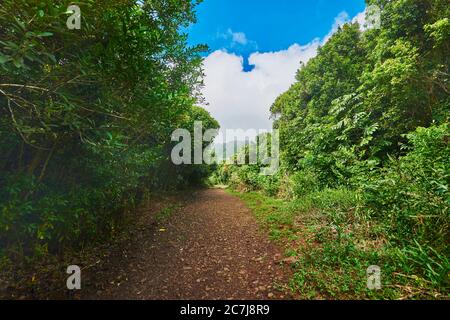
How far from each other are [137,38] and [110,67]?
0.55 metres

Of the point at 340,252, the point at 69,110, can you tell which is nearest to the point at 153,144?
the point at 69,110

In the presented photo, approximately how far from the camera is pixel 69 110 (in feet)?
7.72

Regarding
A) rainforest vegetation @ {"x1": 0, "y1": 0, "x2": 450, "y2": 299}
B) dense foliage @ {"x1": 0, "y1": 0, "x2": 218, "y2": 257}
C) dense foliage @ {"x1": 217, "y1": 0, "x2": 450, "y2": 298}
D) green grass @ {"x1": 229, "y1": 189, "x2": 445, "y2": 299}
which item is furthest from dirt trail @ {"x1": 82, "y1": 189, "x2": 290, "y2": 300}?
dense foliage @ {"x1": 0, "y1": 0, "x2": 218, "y2": 257}

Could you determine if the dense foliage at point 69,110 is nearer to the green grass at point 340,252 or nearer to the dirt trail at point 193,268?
the dirt trail at point 193,268

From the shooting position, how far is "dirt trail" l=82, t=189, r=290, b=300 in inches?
110

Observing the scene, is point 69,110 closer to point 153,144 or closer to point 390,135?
point 153,144

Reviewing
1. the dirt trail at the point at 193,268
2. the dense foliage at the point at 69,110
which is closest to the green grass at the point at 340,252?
the dirt trail at the point at 193,268

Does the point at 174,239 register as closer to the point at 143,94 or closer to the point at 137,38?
the point at 143,94

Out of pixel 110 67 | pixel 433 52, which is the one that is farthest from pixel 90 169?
pixel 433 52

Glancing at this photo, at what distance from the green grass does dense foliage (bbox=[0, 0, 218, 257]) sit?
11.7 ft

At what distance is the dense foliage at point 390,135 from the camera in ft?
10.4

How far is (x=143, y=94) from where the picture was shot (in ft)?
10.9

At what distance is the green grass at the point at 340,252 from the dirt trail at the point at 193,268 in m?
0.37

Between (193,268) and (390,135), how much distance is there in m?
7.22
